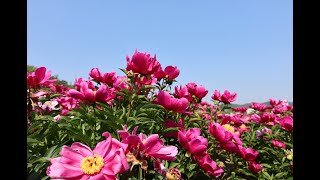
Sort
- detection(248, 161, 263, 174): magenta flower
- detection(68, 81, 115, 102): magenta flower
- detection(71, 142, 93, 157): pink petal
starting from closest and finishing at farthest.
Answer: detection(71, 142, 93, 157): pink petal
detection(68, 81, 115, 102): magenta flower
detection(248, 161, 263, 174): magenta flower

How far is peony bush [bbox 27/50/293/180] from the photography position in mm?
992

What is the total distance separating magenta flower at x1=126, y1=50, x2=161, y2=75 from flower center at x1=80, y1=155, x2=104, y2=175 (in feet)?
2.57

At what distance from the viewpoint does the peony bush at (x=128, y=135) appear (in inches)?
39.0

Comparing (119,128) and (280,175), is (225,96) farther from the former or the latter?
(119,128)

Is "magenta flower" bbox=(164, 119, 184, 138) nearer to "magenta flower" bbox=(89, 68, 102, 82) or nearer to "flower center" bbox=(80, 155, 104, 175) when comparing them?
"magenta flower" bbox=(89, 68, 102, 82)

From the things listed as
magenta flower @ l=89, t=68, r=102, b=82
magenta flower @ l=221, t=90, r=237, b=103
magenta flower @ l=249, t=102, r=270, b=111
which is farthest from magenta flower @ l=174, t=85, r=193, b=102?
magenta flower @ l=249, t=102, r=270, b=111

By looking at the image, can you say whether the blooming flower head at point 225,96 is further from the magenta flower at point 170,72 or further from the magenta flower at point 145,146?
the magenta flower at point 145,146

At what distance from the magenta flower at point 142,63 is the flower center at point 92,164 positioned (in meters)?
0.78

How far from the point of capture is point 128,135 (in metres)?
1.02

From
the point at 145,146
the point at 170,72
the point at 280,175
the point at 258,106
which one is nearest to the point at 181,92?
the point at 170,72
